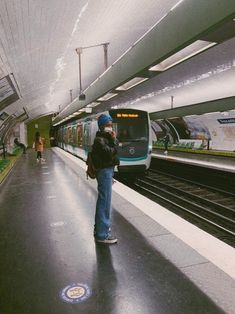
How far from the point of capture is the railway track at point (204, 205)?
7139 millimetres

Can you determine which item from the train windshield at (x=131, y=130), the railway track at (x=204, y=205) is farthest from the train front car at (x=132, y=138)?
the railway track at (x=204, y=205)

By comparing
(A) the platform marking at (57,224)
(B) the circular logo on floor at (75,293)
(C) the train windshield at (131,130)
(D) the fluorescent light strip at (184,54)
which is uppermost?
(D) the fluorescent light strip at (184,54)

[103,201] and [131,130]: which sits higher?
[131,130]

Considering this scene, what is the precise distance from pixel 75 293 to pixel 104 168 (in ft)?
5.28

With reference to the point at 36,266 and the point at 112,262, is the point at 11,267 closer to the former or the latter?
the point at 36,266

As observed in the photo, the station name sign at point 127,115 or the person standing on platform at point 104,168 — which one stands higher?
the station name sign at point 127,115

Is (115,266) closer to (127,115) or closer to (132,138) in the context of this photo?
(132,138)

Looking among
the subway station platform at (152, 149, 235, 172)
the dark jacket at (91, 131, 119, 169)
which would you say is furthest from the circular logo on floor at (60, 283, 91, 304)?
the subway station platform at (152, 149, 235, 172)

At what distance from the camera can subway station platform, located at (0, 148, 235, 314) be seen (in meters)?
2.48

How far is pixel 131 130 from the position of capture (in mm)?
11195

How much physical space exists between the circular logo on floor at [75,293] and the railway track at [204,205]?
174 inches

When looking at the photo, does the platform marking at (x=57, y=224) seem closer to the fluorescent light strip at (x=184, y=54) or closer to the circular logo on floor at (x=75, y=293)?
the circular logo on floor at (x=75, y=293)

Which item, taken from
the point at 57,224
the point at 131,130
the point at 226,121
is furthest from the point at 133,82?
the point at 226,121

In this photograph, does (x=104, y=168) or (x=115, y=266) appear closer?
(x=115, y=266)
